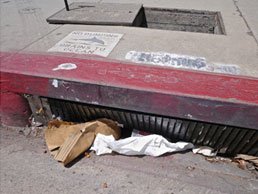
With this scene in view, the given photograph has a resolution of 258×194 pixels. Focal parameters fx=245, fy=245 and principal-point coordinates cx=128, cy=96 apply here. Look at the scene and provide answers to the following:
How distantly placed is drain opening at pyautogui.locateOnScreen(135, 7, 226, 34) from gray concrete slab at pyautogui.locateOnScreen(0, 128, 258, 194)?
66.4 inches

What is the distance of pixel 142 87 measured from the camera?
1439 millimetres

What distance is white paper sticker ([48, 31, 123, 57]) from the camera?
1.87 meters

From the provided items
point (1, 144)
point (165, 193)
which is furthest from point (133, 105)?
point (1, 144)

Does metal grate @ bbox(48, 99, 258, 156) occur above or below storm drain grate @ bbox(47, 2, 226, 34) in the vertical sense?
below

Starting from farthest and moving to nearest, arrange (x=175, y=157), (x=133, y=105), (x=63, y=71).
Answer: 1. (x=175, y=157)
2. (x=63, y=71)
3. (x=133, y=105)

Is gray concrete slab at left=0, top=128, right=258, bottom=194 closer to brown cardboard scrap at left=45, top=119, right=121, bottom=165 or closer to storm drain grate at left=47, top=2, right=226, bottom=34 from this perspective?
brown cardboard scrap at left=45, top=119, right=121, bottom=165

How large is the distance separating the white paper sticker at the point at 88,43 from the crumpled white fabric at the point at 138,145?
2.07 feet

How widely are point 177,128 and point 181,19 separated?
1.77 meters

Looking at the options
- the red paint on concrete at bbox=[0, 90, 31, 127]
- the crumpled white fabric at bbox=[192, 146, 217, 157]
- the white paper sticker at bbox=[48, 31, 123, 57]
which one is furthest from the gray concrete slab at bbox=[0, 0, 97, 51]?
the crumpled white fabric at bbox=[192, 146, 217, 157]

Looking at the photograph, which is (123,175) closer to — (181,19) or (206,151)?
(206,151)

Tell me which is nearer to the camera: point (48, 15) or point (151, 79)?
point (151, 79)

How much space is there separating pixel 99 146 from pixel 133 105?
45 centimetres

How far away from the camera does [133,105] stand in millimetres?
A: 1489

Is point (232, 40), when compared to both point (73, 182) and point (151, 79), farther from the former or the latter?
point (73, 182)
